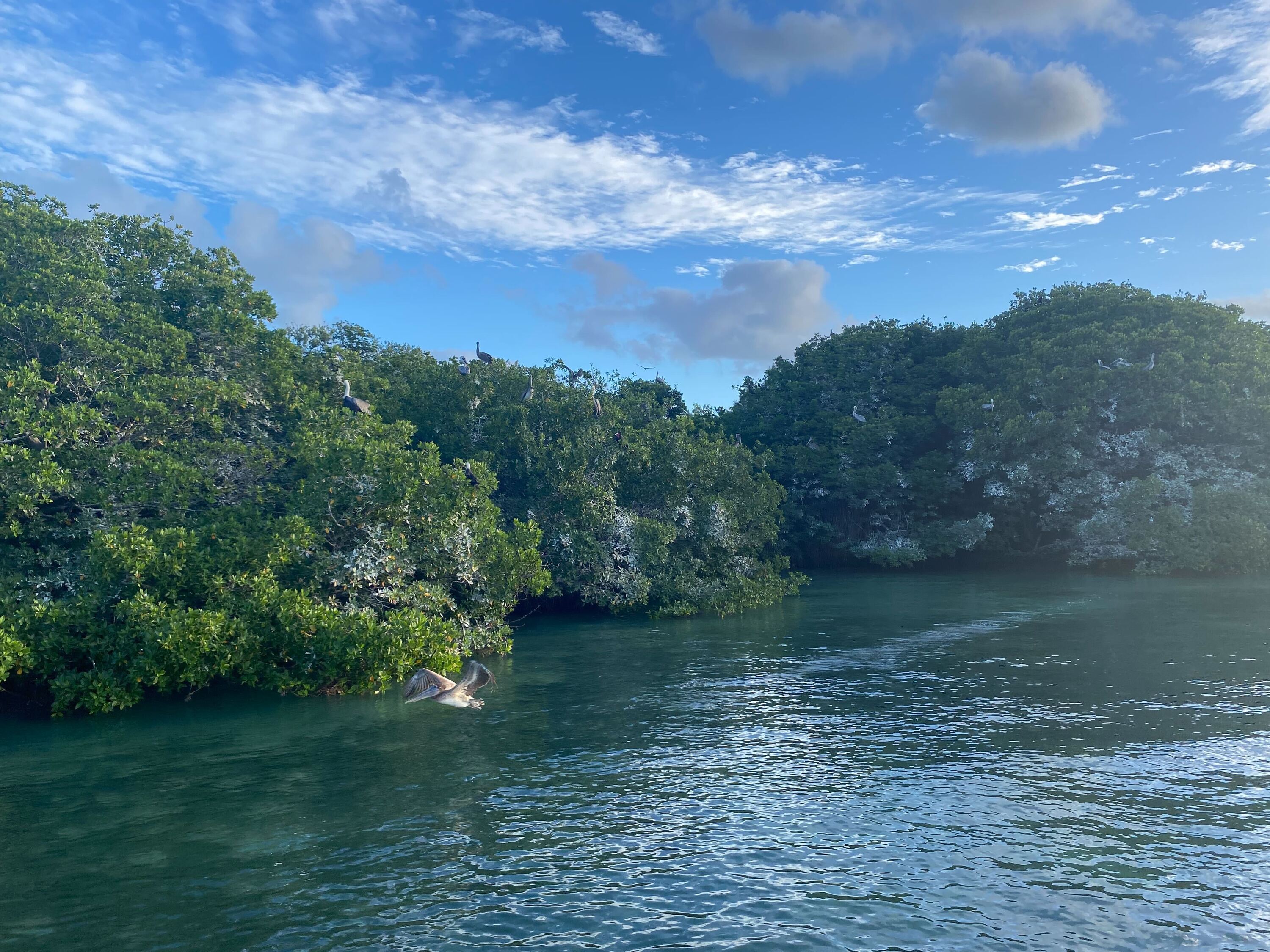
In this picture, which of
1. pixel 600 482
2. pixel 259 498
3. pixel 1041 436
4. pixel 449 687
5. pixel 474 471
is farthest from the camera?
pixel 1041 436

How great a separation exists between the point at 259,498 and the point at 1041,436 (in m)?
35.1

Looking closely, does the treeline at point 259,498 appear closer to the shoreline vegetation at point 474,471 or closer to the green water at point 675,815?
the shoreline vegetation at point 474,471

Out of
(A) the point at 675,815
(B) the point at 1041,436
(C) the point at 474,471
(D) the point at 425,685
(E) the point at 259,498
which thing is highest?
(B) the point at 1041,436

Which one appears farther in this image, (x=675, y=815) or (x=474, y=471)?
(x=474, y=471)

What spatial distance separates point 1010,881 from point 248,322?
24.0 metres

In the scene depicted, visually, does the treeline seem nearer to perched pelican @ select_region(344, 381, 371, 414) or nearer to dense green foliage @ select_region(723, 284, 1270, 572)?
perched pelican @ select_region(344, 381, 371, 414)

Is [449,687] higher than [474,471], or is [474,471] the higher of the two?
[474,471]

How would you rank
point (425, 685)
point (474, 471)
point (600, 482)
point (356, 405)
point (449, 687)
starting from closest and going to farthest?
1. point (449, 687)
2. point (425, 685)
3. point (474, 471)
4. point (356, 405)
5. point (600, 482)

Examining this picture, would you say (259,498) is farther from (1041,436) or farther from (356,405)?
(1041,436)

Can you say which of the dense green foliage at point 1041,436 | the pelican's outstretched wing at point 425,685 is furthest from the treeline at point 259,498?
the dense green foliage at point 1041,436

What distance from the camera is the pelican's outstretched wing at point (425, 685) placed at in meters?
15.8

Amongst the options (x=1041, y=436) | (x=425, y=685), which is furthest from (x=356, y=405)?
(x=1041, y=436)

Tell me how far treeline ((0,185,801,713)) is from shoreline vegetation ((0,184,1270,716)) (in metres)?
0.08

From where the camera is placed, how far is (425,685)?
16453mm
